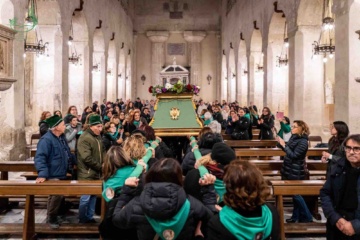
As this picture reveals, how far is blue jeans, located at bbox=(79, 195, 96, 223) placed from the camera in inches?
211

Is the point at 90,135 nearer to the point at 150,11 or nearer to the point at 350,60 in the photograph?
the point at 350,60

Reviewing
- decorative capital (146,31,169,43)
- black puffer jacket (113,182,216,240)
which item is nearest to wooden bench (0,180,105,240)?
black puffer jacket (113,182,216,240)

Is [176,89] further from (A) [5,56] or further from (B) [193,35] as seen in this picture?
(B) [193,35]

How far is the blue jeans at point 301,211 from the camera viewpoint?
5527 mm

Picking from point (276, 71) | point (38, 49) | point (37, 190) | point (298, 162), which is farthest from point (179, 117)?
point (276, 71)

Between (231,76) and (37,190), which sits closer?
(37,190)

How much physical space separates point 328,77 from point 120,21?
1439 cm

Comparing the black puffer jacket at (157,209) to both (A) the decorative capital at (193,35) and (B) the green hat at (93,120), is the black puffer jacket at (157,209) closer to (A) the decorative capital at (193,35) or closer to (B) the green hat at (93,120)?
(B) the green hat at (93,120)

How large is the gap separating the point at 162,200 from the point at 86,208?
307 centimetres

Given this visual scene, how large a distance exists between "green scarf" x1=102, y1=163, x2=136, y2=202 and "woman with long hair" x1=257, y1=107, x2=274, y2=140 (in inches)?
313

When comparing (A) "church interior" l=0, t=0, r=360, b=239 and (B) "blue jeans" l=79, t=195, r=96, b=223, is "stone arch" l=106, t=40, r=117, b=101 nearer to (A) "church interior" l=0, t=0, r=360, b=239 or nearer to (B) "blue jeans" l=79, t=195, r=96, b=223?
(A) "church interior" l=0, t=0, r=360, b=239

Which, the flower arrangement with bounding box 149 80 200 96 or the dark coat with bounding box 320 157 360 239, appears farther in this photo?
the flower arrangement with bounding box 149 80 200 96

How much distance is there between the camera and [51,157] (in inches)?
211

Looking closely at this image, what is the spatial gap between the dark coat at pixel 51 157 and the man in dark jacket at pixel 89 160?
239 millimetres
